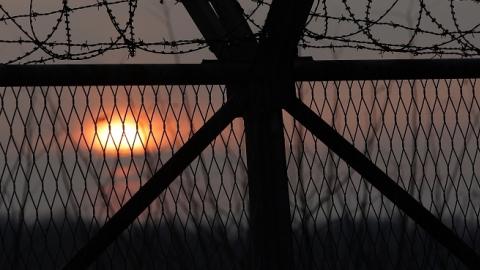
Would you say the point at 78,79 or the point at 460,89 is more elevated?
the point at 460,89

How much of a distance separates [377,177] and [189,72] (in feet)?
2.74

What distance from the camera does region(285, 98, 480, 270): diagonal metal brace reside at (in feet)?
11.2

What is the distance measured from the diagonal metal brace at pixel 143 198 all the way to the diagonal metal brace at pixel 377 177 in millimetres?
334

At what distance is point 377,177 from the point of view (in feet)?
11.4

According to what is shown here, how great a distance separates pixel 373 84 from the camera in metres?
3.97

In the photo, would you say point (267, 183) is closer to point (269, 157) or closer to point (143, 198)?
point (269, 157)

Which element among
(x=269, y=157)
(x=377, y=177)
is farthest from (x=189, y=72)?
(x=377, y=177)

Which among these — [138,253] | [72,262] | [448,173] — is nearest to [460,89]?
[448,173]

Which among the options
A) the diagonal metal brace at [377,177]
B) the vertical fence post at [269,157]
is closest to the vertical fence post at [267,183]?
the vertical fence post at [269,157]

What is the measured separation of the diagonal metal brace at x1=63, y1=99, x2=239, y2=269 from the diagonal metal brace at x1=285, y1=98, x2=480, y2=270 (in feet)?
1.10

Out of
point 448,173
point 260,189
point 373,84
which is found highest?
point 373,84

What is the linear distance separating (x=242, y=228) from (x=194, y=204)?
→ 809 millimetres

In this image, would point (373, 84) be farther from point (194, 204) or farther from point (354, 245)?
point (194, 204)

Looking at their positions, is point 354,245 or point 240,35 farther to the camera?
point 354,245
